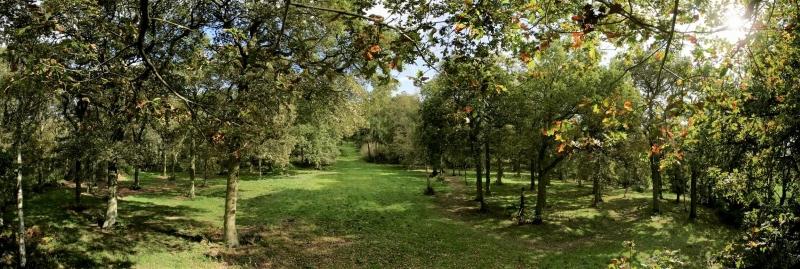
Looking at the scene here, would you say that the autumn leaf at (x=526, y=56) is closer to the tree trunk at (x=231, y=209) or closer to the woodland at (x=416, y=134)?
the woodland at (x=416, y=134)

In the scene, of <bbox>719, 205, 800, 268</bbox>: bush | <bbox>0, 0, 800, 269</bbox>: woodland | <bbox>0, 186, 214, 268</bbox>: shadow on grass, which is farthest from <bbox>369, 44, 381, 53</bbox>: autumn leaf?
<bbox>0, 186, 214, 268</bbox>: shadow on grass

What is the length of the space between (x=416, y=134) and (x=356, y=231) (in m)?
15.9

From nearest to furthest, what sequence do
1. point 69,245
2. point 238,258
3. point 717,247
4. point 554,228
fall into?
point 69,245
point 238,258
point 717,247
point 554,228

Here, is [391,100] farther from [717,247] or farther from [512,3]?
[512,3]

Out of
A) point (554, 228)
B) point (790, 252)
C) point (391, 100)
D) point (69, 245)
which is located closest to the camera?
point (790, 252)

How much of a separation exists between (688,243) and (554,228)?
24.2 ft

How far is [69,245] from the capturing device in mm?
17875

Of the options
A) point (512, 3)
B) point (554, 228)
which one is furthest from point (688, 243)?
point (512, 3)

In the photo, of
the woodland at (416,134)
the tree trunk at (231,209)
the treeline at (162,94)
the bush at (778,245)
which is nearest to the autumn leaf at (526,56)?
the woodland at (416,134)

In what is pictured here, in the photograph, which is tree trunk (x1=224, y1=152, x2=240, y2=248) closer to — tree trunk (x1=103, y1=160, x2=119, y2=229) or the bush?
tree trunk (x1=103, y1=160, x2=119, y2=229)

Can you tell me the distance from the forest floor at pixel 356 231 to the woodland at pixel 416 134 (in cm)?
17

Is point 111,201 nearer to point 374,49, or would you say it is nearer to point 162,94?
point 162,94

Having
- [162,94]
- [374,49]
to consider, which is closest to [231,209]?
[162,94]

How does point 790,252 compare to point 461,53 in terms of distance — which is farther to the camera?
point 790,252
